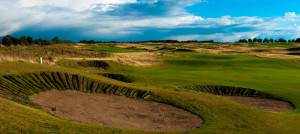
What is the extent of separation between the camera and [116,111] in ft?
54.4

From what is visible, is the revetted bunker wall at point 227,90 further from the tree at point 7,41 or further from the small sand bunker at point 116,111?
the tree at point 7,41

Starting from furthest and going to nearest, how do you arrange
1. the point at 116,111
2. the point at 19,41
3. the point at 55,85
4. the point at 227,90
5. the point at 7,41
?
the point at 19,41 → the point at 7,41 → the point at 227,90 → the point at 55,85 → the point at 116,111

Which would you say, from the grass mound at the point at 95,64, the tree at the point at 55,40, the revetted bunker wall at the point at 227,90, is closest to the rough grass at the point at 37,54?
the grass mound at the point at 95,64

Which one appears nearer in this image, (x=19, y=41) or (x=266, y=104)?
(x=266, y=104)

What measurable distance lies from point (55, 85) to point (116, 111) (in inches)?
290

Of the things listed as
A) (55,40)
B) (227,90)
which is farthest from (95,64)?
(55,40)

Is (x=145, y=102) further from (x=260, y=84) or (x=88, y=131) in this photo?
(x=260, y=84)

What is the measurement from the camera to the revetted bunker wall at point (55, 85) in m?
17.3

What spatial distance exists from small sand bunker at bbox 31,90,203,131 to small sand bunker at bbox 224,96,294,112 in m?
9.00

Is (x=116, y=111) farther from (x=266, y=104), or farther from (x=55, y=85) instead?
(x=266, y=104)

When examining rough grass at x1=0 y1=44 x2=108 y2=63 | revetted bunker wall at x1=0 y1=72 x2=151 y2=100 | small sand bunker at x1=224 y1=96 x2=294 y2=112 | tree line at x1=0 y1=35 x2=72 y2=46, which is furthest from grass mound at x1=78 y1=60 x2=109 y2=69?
tree line at x1=0 y1=35 x2=72 y2=46

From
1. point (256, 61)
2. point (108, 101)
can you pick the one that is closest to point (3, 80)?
point (108, 101)

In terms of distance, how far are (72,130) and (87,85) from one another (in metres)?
11.8

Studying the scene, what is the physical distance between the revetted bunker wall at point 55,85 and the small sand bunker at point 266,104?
10502mm
